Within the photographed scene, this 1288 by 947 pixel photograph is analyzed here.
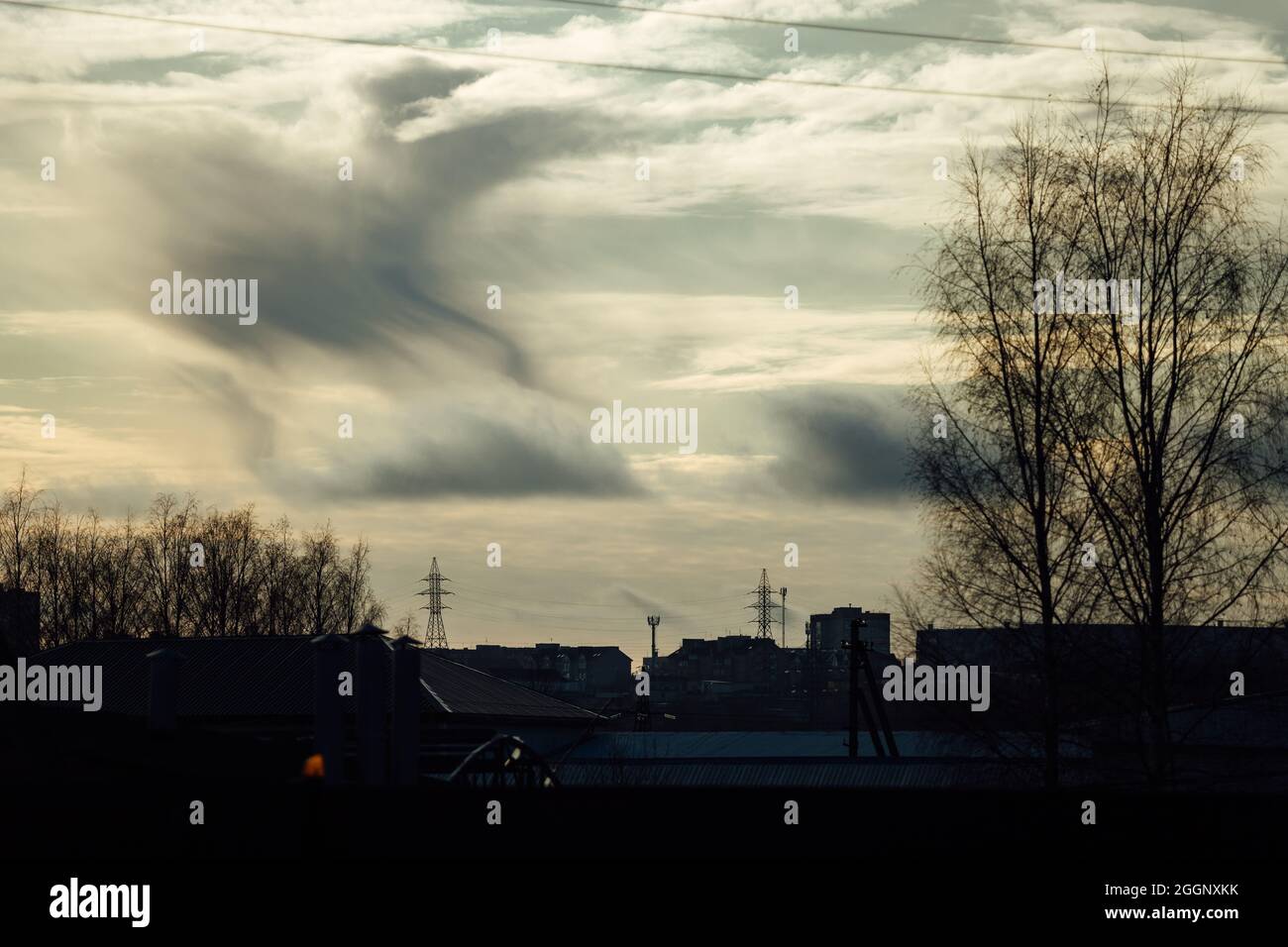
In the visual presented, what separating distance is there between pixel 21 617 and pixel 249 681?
109 feet

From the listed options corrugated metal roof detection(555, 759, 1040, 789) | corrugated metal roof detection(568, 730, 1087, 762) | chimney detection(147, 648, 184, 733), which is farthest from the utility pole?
chimney detection(147, 648, 184, 733)

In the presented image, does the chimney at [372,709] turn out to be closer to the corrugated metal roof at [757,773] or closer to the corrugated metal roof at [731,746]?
the corrugated metal roof at [757,773]

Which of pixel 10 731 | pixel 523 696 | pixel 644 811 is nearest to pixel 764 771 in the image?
pixel 523 696

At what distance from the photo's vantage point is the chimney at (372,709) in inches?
877

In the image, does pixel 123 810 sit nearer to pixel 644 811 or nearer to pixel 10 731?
pixel 644 811

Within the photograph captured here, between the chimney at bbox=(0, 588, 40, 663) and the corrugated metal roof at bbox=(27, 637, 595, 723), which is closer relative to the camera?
the corrugated metal roof at bbox=(27, 637, 595, 723)

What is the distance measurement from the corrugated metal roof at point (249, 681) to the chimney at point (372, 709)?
Result: 2119 centimetres

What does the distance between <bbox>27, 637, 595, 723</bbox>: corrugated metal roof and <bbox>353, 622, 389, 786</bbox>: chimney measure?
21188 millimetres

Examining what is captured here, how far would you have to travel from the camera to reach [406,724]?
22578 mm

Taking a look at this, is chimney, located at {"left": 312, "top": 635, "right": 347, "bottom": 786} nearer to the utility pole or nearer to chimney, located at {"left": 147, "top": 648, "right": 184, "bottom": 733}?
chimney, located at {"left": 147, "top": 648, "right": 184, "bottom": 733}

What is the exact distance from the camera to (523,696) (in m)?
54.0

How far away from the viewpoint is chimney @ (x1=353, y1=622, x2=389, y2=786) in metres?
22.3

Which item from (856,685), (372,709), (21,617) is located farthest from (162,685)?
(21,617)
